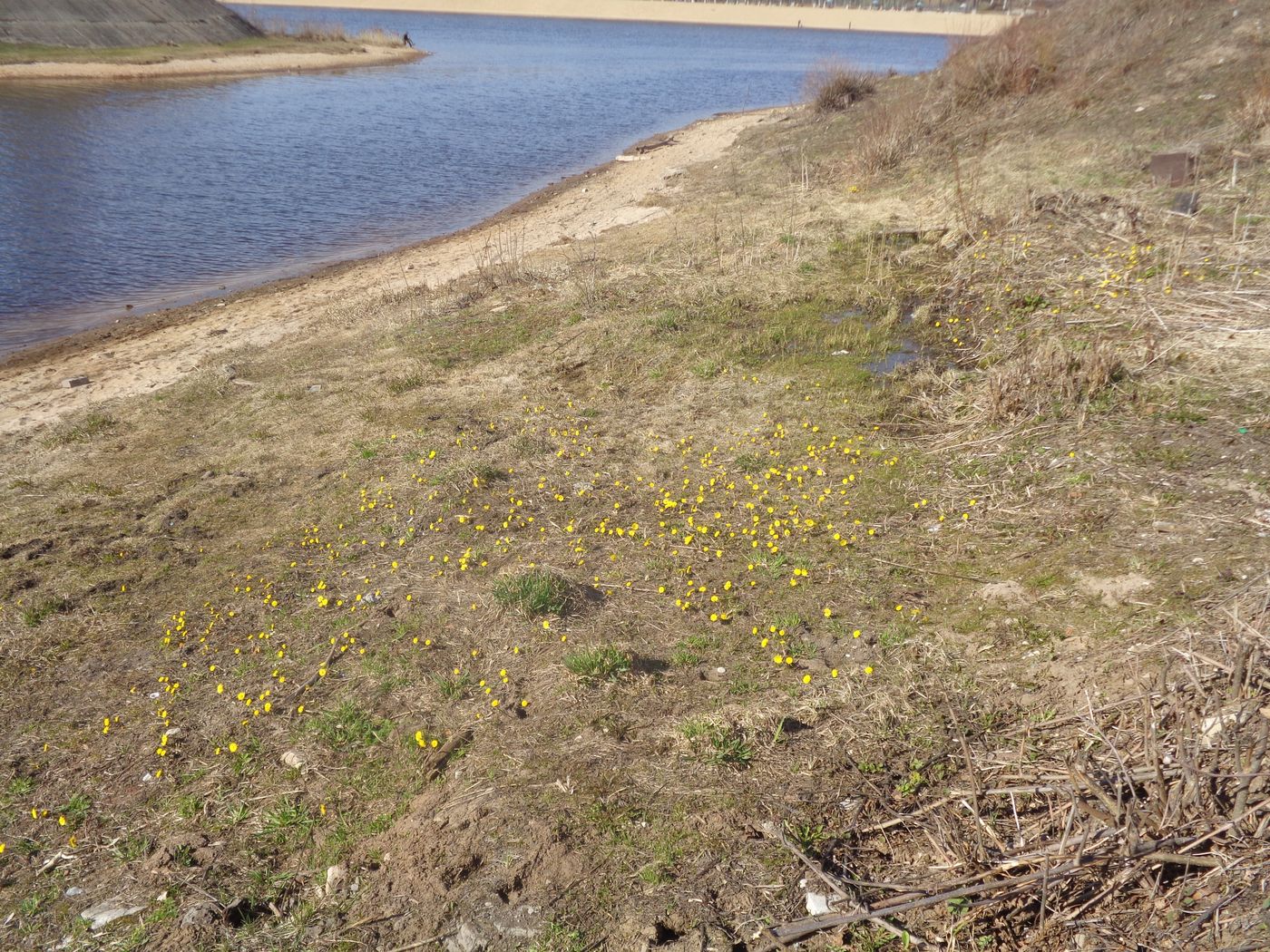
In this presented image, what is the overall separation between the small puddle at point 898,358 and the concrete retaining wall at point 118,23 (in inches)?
2317

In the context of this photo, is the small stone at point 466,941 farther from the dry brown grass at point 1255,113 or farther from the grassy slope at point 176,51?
the grassy slope at point 176,51

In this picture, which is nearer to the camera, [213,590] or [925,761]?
[925,761]

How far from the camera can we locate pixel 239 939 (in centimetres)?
436

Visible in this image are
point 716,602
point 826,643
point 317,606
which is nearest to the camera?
point 826,643

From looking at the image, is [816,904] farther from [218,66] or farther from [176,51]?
[176,51]

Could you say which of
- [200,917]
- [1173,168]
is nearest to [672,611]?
[200,917]

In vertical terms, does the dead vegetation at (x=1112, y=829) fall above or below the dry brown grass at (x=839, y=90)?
below

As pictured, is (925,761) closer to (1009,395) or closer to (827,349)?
(1009,395)

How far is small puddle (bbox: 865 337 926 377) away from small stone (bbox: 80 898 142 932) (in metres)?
8.82

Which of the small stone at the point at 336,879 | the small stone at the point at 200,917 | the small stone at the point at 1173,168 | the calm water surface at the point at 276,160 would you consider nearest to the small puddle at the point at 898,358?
the small stone at the point at 1173,168

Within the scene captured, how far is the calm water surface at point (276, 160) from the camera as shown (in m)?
Result: 19.2

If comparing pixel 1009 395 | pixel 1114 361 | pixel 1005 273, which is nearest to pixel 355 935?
pixel 1009 395

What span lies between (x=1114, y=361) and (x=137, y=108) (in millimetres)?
44200

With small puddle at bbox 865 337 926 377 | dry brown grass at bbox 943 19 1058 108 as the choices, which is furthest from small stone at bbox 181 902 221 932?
dry brown grass at bbox 943 19 1058 108
